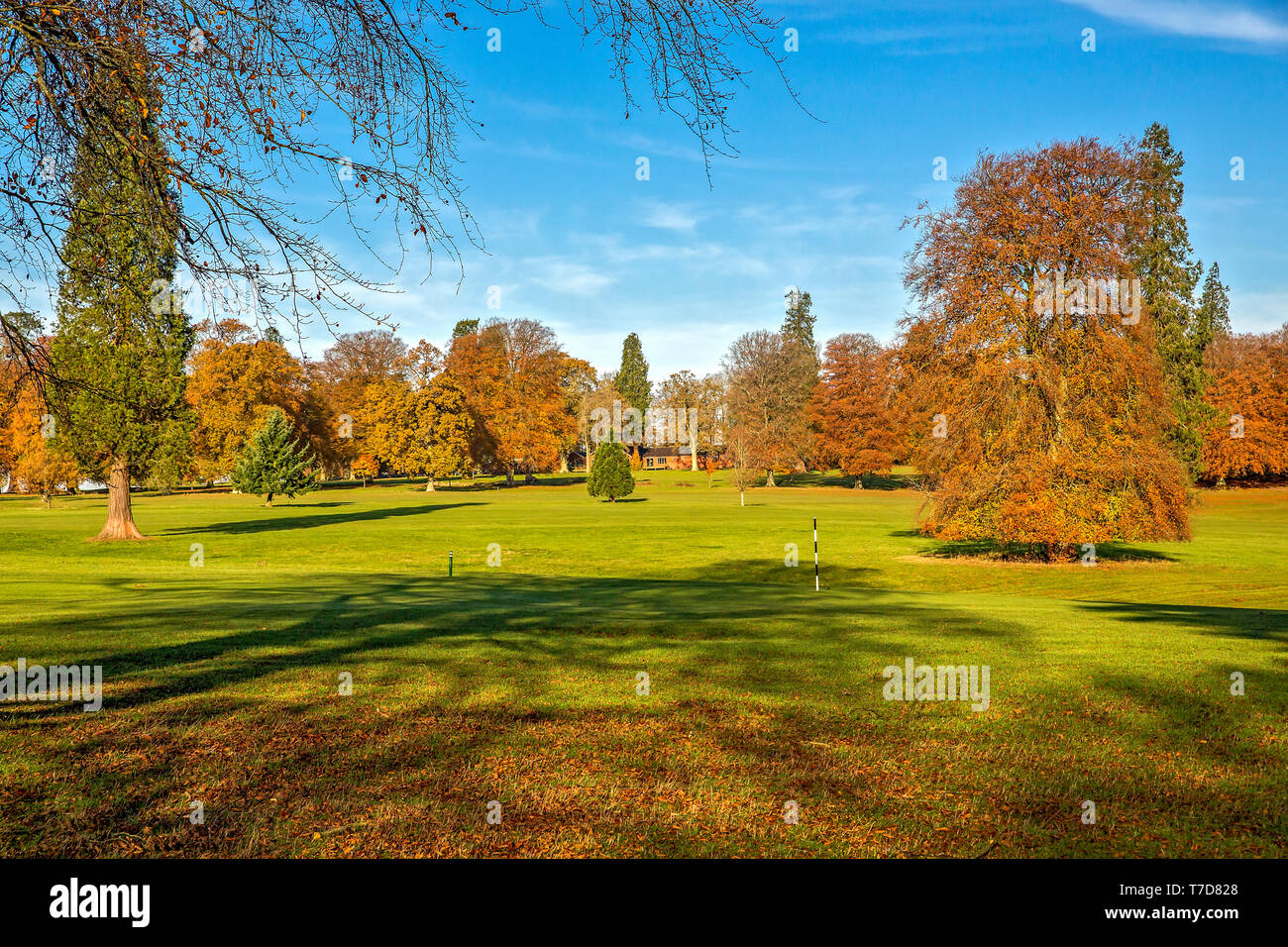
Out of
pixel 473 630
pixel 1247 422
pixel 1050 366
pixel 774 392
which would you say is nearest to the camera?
pixel 473 630

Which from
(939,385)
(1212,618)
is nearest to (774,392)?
(939,385)

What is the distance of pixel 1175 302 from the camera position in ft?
195

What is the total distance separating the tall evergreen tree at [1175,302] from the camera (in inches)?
2281

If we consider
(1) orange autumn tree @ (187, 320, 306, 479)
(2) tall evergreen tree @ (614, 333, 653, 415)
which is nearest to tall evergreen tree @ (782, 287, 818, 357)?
(2) tall evergreen tree @ (614, 333, 653, 415)

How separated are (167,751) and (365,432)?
270 feet

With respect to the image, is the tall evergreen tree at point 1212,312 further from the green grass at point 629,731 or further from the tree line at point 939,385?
the green grass at point 629,731

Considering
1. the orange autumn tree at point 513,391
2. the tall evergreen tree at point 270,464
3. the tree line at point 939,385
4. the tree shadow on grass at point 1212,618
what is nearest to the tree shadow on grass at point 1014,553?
the tree line at point 939,385

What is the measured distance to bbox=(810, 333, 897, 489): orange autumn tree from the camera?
81.4 metres

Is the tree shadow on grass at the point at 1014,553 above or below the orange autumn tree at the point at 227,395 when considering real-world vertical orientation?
below

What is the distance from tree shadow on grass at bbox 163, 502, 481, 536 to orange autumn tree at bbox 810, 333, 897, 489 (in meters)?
45.6

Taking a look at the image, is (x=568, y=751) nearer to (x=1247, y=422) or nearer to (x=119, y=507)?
(x=119, y=507)

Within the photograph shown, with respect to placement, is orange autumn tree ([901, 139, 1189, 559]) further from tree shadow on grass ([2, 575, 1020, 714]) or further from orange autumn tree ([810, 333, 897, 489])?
orange autumn tree ([810, 333, 897, 489])

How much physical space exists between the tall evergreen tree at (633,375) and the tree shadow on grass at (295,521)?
267 feet

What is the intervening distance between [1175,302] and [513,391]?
203 ft
